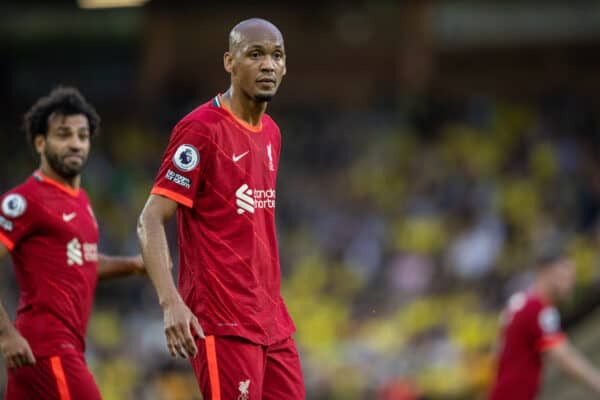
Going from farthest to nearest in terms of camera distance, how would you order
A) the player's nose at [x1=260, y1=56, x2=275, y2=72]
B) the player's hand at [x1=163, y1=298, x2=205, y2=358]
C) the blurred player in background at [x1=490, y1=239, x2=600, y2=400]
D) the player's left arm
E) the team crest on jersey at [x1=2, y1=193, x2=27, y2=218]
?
the blurred player in background at [x1=490, y1=239, x2=600, y2=400], the player's left arm, the team crest on jersey at [x1=2, y1=193, x2=27, y2=218], the player's nose at [x1=260, y1=56, x2=275, y2=72], the player's hand at [x1=163, y1=298, x2=205, y2=358]

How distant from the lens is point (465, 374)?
1360cm

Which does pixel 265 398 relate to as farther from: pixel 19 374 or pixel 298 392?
pixel 19 374

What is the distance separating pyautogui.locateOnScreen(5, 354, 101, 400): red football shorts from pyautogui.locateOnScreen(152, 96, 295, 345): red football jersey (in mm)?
1162

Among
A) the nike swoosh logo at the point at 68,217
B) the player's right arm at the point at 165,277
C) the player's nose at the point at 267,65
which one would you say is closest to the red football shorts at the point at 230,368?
the player's right arm at the point at 165,277

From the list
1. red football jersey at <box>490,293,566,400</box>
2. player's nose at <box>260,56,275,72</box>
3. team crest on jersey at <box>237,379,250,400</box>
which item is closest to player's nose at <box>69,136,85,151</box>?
player's nose at <box>260,56,275,72</box>

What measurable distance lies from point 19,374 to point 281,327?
5.53 feet

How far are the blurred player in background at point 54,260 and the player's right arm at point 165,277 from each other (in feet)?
4.09

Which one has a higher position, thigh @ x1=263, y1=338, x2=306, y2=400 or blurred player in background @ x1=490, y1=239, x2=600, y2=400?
thigh @ x1=263, y1=338, x2=306, y2=400

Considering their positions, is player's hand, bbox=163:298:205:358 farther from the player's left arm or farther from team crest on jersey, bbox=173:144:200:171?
the player's left arm

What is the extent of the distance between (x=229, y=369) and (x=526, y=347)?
3.93 metres

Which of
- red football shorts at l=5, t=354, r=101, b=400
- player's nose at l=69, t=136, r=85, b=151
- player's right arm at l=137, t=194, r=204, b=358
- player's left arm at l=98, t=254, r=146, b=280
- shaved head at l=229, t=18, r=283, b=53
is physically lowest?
red football shorts at l=5, t=354, r=101, b=400

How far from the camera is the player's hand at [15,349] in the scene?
5.56 m

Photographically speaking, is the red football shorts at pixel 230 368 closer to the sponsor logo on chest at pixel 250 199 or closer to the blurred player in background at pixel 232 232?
the blurred player in background at pixel 232 232

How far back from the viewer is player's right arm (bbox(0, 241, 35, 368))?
5.56 metres
